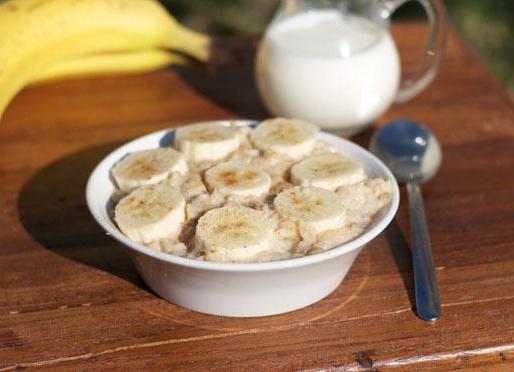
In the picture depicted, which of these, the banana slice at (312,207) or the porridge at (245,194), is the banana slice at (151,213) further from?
the banana slice at (312,207)

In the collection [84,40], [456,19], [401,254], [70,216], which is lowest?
[456,19]

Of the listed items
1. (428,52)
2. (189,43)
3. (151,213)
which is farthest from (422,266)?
(189,43)

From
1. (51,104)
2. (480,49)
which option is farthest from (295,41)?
(480,49)

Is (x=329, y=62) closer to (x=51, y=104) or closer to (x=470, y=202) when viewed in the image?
(x=470, y=202)

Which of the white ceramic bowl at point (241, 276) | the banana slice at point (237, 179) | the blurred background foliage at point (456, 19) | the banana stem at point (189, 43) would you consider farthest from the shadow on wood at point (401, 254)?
the blurred background foliage at point (456, 19)

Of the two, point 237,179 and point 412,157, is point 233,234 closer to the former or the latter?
point 237,179

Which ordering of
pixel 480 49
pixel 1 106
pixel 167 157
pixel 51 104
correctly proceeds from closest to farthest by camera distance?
pixel 167 157
pixel 1 106
pixel 51 104
pixel 480 49
